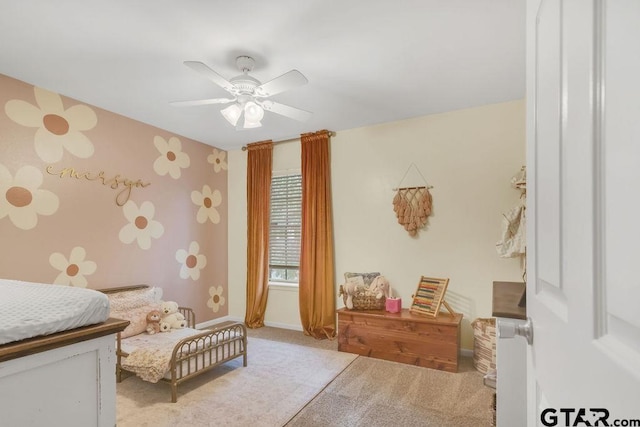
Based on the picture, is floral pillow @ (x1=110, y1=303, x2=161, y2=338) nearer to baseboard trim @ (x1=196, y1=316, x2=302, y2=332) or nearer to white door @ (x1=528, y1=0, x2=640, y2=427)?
baseboard trim @ (x1=196, y1=316, x2=302, y2=332)

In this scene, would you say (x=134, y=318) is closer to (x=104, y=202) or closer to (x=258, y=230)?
(x=104, y=202)

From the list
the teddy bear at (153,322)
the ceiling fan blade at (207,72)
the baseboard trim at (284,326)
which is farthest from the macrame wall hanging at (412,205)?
the teddy bear at (153,322)

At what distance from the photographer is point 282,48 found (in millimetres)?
2209

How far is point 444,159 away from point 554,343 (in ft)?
10.0

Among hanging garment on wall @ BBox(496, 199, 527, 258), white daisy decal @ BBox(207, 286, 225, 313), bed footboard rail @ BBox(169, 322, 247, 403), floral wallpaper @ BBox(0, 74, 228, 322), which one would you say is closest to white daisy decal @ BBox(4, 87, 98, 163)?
floral wallpaper @ BBox(0, 74, 228, 322)

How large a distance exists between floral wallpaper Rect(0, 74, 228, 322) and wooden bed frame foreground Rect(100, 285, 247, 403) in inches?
20.3

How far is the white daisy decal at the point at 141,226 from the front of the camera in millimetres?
3453

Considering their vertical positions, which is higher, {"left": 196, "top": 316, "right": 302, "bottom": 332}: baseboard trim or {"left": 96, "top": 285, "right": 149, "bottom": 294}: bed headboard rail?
{"left": 96, "top": 285, "right": 149, "bottom": 294}: bed headboard rail

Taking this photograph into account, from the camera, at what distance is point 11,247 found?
103 inches

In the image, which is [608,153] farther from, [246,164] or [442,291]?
[246,164]

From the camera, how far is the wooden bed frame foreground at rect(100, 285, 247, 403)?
8.03ft

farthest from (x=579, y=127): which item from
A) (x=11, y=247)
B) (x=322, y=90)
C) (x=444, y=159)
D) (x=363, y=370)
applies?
(x=11, y=247)

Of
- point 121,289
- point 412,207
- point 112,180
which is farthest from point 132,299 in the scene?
point 412,207

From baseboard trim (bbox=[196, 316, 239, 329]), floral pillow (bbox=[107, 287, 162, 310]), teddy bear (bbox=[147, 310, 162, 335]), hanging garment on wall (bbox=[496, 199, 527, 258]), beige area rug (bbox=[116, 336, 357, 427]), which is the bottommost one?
baseboard trim (bbox=[196, 316, 239, 329])
